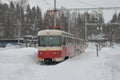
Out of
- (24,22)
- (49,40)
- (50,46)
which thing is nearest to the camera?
(50,46)

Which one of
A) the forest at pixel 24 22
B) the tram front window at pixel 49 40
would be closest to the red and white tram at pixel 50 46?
the tram front window at pixel 49 40

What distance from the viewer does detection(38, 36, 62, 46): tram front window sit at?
102 ft

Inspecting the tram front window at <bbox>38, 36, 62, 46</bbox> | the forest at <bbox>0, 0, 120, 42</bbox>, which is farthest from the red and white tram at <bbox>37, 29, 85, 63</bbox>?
the forest at <bbox>0, 0, 120, 42</bbox>

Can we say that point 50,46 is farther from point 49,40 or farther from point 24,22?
point 24,22

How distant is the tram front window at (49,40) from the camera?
31.0 metres

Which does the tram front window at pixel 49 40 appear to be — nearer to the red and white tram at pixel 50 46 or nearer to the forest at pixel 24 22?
the red and white tram at pixel 50 46

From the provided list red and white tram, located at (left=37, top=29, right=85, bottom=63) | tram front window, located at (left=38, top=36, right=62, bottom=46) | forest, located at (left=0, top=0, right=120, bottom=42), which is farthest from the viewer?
forest, located at (left=0, top=0, right=120, bottom=42)

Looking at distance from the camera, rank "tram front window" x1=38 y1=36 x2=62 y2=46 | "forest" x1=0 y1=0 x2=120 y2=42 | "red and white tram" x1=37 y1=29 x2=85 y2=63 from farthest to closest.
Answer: "forest" x1=0 y1=0 x2=120 y2=42 < "tram front window" x1=38 y1=36 x2=62 y2=46 < "red and white tram" x1=37 y1=29 x2=85 y2=63

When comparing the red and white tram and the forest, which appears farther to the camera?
the forest

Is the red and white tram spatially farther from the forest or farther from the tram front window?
the forest

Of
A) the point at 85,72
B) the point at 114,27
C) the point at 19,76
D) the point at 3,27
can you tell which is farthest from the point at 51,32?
the point at 114,27

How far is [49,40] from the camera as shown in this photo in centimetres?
3116

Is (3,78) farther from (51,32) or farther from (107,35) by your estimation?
(107,35)

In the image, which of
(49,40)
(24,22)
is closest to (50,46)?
(49,40)
